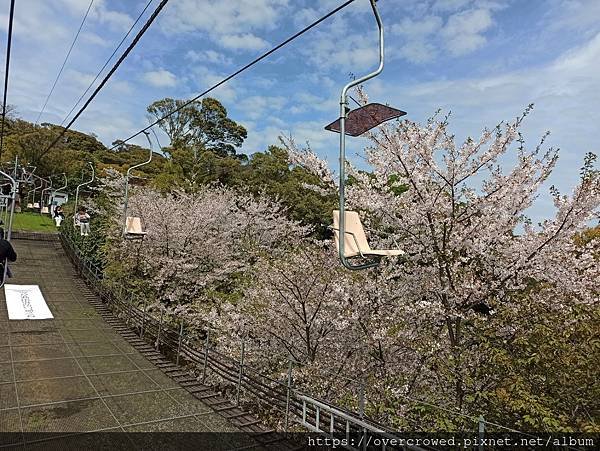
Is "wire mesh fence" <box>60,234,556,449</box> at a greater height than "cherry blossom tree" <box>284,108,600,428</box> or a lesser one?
lesser

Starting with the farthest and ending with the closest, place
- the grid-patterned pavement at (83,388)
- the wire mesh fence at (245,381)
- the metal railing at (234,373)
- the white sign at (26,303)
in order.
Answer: the white sign at (26,303) < the grid-patterned pavement at (83,388) < the metal railing at (234,373) < the wire mesh fence at (245,381)

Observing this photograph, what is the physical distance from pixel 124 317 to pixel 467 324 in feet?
31.0

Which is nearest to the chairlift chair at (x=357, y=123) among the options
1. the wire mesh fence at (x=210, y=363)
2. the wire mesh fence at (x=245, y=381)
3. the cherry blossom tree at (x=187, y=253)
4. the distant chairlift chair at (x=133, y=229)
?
the wire mesh fence at (x=245, y=381)

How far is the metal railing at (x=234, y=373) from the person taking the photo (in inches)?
173

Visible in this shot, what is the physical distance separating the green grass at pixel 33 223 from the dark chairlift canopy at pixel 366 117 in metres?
25.3

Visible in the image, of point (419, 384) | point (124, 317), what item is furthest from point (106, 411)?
point (124, 317)

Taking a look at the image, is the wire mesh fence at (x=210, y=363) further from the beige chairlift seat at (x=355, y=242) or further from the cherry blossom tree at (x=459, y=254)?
the beige chairlift seat at (x=355, y=242)

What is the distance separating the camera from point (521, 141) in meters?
4.94

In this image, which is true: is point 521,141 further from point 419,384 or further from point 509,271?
point 419,384

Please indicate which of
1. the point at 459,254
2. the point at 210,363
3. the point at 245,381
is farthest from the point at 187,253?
the point at 459,254

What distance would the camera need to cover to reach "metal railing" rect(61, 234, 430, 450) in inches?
173

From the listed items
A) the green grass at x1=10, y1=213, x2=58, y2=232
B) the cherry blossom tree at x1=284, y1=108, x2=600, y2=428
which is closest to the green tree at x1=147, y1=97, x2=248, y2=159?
the green grass at x1=10, y1=213, x2=58, y2=232

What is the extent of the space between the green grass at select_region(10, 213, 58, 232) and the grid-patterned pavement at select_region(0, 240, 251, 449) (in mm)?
15459

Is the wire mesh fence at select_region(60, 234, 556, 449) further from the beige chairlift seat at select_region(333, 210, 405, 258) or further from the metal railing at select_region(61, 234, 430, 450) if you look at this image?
the beige chairlift seat at select_region(333, 210, 405, 258)
